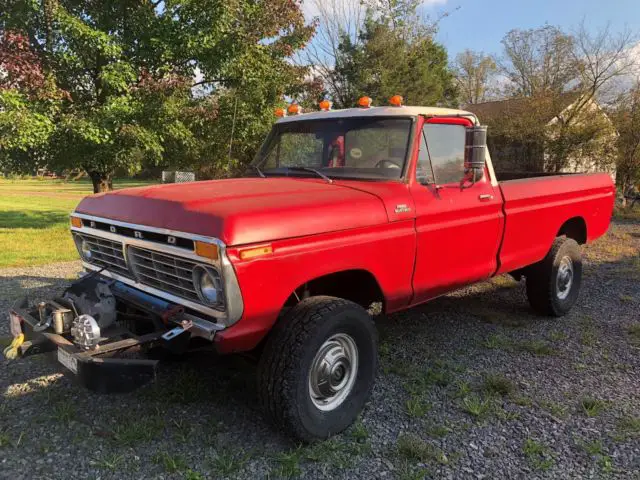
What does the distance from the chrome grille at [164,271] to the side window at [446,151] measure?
6.75 feet

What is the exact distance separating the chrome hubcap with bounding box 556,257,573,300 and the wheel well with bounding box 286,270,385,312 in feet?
8.99

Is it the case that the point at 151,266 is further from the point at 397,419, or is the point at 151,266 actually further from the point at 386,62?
the point at 386,62

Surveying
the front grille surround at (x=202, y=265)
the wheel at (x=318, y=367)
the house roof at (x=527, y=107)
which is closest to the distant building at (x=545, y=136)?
the house roof at (x=527, y=107)

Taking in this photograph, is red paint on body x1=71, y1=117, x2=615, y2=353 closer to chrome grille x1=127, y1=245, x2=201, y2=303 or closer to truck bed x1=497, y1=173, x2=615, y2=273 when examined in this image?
truck bed x1=497, y1=173, x2=615, y2=273

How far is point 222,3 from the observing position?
840cm

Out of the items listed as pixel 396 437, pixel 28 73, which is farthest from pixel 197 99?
pixel 396 437

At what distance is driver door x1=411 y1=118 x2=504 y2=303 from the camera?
3736mm

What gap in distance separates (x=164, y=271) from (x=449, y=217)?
2130mm

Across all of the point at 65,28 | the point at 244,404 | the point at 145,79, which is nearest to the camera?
the point at 244,404

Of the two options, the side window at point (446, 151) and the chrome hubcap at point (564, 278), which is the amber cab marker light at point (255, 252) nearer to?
the side window at point (446, 151)

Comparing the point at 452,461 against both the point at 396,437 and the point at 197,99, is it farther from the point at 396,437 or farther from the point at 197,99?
the point at 197,99

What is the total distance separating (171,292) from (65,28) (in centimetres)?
687

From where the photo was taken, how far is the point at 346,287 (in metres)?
3.65

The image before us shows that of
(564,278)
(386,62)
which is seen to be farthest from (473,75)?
(564,278)
